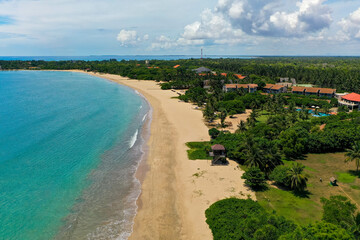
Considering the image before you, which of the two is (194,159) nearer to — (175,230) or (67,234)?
(175,230)

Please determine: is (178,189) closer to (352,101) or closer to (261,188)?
(261,188)

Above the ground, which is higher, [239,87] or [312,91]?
[239,87]

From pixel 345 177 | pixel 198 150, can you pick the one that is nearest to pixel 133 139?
pixel 198 150

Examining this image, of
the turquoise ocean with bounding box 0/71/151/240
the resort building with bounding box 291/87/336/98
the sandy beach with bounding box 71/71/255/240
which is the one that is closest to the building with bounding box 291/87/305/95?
the resort building with bounding box 291/87/336/98

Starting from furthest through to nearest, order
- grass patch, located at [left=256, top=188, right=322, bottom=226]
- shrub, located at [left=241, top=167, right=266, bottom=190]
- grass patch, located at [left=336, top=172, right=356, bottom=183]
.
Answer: grass patch, located at [left=336, top=172, right=356, bottom=183]
shrub, located at [left=241, top=167, right=266, bottom=190]
grass patch, located at [left=256, top=188, right=322, bottom=226]

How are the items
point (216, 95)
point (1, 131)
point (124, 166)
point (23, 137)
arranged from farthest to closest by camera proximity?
point (216, 95)
point (1, 131)
point (23, 137)
point (124, 166)

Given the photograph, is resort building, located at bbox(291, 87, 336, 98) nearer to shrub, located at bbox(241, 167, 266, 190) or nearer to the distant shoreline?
the distant shoreline

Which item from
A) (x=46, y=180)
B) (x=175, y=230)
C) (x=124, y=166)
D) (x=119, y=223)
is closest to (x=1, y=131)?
(x=46, y=180)
